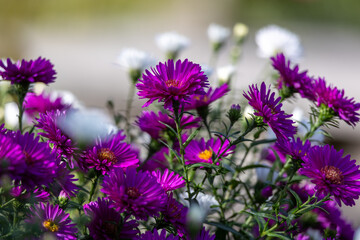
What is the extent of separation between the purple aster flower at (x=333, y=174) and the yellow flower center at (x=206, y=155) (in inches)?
4.6

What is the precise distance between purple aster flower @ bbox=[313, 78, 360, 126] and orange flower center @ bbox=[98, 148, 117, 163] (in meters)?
0.30

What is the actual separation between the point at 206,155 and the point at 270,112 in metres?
0.11

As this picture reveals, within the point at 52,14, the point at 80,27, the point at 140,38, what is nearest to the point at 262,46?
the point at 140,38

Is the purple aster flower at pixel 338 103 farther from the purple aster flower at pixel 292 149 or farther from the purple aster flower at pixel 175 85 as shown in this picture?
the purple aster flower at pixel 175 85

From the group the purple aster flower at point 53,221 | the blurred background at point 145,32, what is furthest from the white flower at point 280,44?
the blurred background at point 145,32

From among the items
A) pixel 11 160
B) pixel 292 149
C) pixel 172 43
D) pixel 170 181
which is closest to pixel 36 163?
pixel 11 160

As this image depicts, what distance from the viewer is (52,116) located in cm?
54

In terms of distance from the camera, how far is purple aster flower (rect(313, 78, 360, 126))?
2.17ft

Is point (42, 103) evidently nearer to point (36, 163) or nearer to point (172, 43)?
point (36, 163)

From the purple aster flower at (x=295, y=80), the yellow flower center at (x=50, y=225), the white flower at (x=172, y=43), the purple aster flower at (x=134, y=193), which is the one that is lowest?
the yellow flower center at (x=50, y=225)

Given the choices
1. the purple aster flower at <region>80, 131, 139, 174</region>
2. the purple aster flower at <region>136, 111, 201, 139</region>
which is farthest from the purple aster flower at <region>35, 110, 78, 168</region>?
the purple aster flower at <region>136, 111, 201, 139</region>

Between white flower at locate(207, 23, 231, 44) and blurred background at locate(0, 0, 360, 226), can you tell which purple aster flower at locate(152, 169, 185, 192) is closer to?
white flower at locate(207, 23, 231, 44)

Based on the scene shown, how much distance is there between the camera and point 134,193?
0.47 m

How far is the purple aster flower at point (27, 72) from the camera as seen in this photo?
0.61 metres
